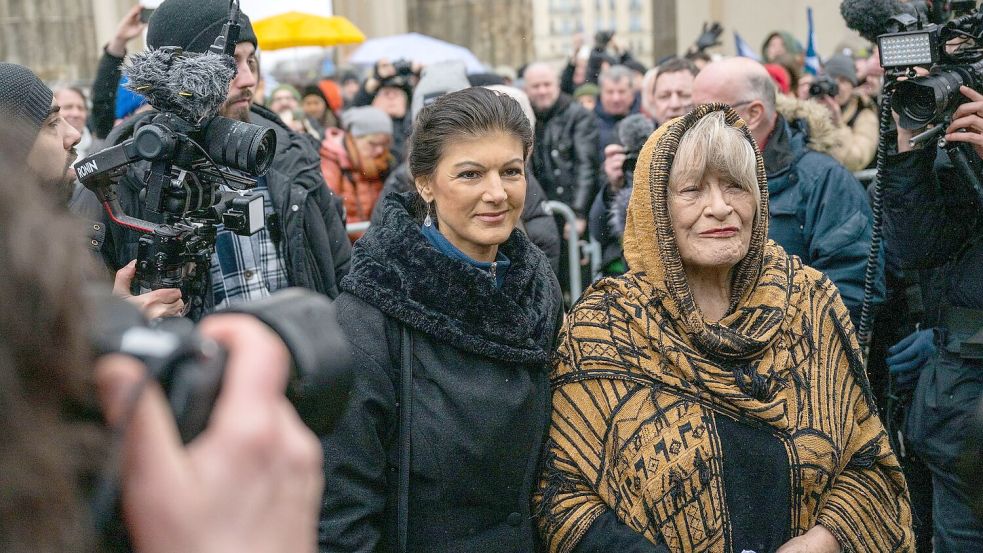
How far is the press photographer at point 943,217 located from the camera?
3242 mm

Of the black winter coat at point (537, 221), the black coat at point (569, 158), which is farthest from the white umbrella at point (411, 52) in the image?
the black winter coat at point (537, 221)

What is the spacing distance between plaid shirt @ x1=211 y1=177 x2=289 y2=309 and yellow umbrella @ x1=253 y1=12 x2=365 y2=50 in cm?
780

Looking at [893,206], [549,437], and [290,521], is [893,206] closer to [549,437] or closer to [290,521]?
[549,437]

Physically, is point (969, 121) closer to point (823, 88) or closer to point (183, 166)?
point (183, 166)

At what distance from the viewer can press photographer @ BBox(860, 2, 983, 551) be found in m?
3.24

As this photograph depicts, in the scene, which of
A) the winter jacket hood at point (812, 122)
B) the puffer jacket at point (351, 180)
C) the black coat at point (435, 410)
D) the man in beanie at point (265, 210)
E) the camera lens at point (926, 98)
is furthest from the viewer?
the puffer jacket at point (351, 180)

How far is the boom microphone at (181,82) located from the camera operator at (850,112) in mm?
3901

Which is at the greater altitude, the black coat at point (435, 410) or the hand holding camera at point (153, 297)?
the hand holding camera at point (153, 297)

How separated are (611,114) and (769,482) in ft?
20.3

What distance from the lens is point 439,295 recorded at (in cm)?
267

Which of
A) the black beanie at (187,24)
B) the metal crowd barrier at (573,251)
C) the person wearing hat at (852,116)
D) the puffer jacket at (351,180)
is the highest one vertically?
the black beanie at (187,24)

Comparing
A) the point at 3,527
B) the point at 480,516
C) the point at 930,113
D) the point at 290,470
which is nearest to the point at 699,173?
the point at 930,113

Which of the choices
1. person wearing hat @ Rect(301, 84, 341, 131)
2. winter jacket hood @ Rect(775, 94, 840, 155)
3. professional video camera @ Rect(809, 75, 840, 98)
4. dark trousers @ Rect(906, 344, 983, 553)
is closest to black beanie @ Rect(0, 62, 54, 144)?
dark trousers @ Rect(906, 344, 983, 553)

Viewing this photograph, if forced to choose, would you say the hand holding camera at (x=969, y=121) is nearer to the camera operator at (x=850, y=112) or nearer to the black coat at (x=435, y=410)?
the black coat at (x=435, y=410)
